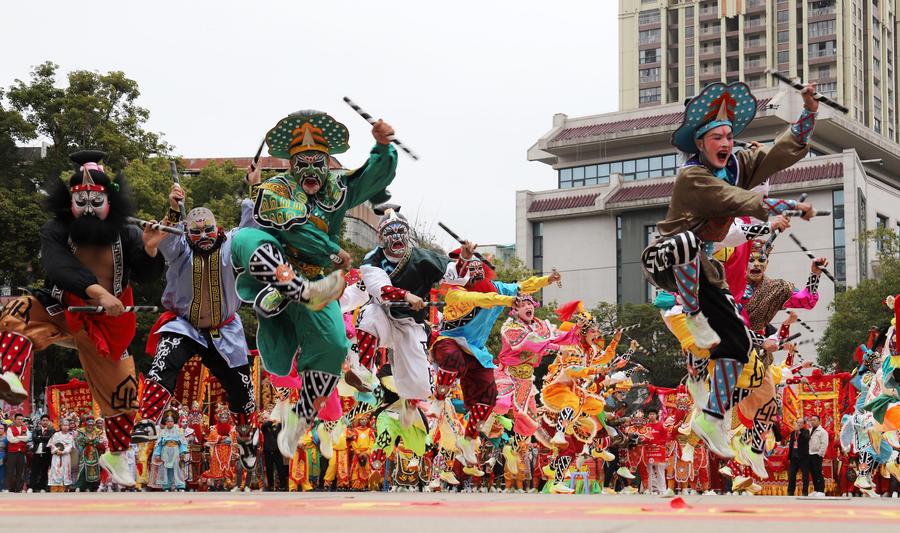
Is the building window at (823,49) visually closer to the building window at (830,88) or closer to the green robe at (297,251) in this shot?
the building window at (830,88)

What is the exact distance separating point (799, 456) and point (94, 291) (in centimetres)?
1260

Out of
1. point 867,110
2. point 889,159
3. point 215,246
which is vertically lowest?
point 215,246

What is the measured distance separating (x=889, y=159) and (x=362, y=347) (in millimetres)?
68924

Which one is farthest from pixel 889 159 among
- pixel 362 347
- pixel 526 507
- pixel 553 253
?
pixel 526 507

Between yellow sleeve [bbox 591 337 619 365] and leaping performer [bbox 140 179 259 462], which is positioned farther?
yellow sleeve [bbox 591 337 619 365]

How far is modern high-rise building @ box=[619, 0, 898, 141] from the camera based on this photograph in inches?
3615

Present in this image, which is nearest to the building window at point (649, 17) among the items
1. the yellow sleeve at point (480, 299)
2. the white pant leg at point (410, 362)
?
the yellow sleeve at point (480, 299)

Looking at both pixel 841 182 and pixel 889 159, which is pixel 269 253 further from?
pixel 889 159

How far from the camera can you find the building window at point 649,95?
319ft

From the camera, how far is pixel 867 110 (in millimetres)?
96500

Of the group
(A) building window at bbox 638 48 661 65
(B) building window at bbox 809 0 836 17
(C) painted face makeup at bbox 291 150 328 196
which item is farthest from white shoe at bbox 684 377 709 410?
(A) building window at bbox 638 48 661 65

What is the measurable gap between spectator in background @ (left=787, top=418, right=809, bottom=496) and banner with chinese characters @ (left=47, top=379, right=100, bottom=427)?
11655 mm

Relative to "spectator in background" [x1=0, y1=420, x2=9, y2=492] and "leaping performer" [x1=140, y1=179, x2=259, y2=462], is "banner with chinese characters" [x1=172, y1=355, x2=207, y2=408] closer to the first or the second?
"spectator in background" [x1=0, y1=420, x2=9, y2=492]

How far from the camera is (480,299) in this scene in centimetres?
1130
